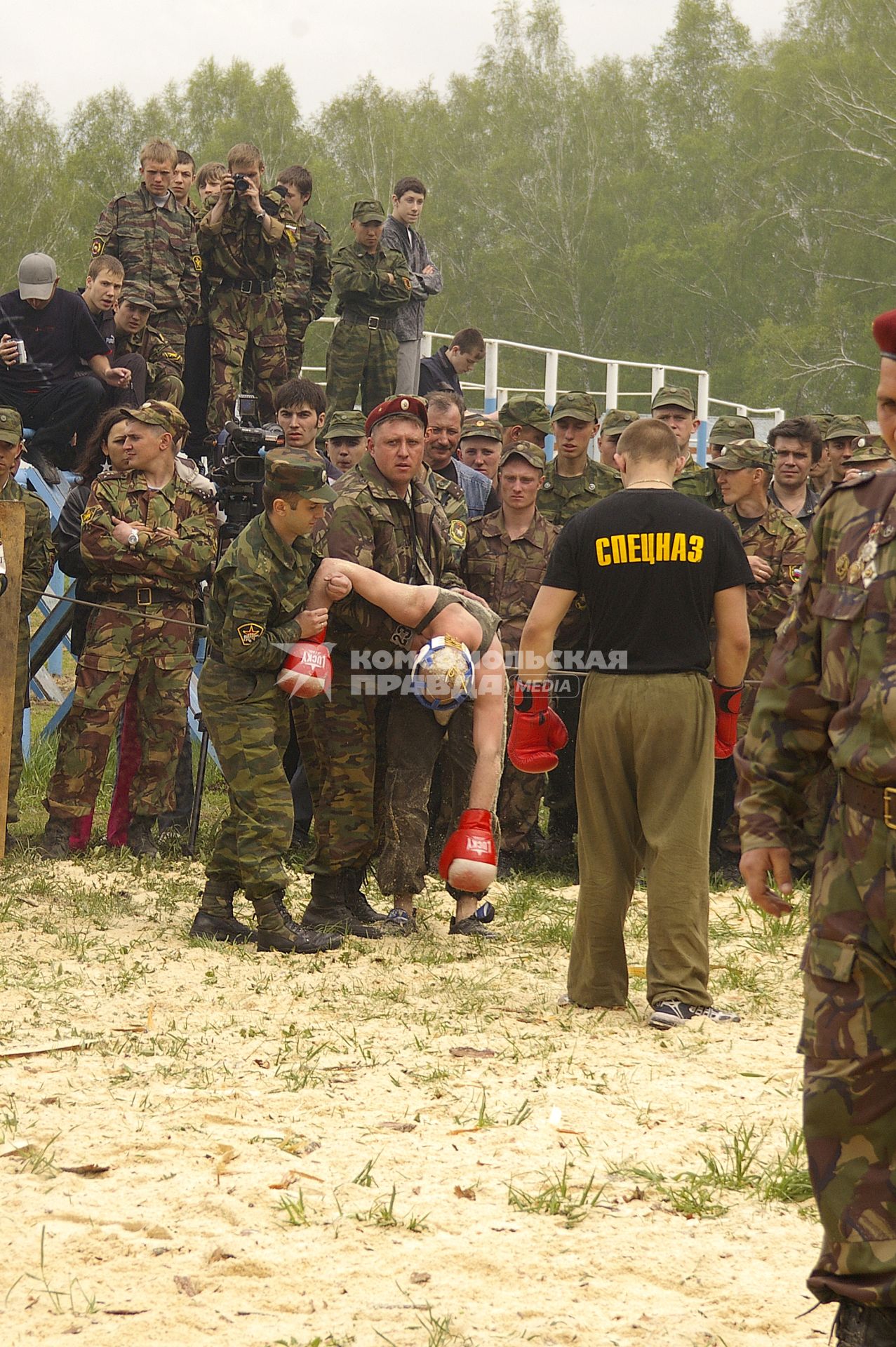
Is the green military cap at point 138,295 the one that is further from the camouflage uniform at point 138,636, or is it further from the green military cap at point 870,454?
the green military cap at point 870,454

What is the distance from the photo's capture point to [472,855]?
6262 mm

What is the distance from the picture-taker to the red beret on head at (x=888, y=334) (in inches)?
115

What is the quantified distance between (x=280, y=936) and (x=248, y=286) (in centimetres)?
613

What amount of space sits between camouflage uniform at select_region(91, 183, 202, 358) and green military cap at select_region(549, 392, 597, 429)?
3.29 metres

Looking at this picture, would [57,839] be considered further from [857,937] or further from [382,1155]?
[857,937]

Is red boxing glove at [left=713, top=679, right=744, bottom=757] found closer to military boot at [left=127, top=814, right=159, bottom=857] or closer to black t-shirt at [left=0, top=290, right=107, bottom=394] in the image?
military boot at [left=127, top=814, right=159, bottom=857]

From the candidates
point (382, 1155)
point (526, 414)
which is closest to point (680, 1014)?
point (382, 1155)

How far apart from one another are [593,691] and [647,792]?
419mm

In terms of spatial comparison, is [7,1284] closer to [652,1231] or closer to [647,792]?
[652,1231]

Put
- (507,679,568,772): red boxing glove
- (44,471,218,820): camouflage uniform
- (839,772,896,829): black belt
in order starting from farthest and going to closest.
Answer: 1. (44,471,218,820): camouflage uniform
2. (507,679,568,772): red boxing glove
3. (839,772,896,829): black belt

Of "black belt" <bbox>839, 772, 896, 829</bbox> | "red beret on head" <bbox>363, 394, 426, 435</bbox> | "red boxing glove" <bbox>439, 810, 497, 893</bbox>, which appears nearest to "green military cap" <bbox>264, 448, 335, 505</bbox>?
"red beret on head" <bbox>363, 394, 426, 435</bbox>

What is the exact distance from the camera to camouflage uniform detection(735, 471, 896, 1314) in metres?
2.84

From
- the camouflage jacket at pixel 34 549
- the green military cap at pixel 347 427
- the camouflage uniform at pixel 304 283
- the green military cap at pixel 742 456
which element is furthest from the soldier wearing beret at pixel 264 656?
the camouflage uniform at pixel 304 283

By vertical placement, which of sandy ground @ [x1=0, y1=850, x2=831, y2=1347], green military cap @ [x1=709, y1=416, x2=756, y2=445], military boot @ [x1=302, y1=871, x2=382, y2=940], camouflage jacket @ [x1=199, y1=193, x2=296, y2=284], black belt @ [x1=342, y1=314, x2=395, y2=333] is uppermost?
camouflage jacket @ [x1=199, y1=193, x2=296, y2=284]
